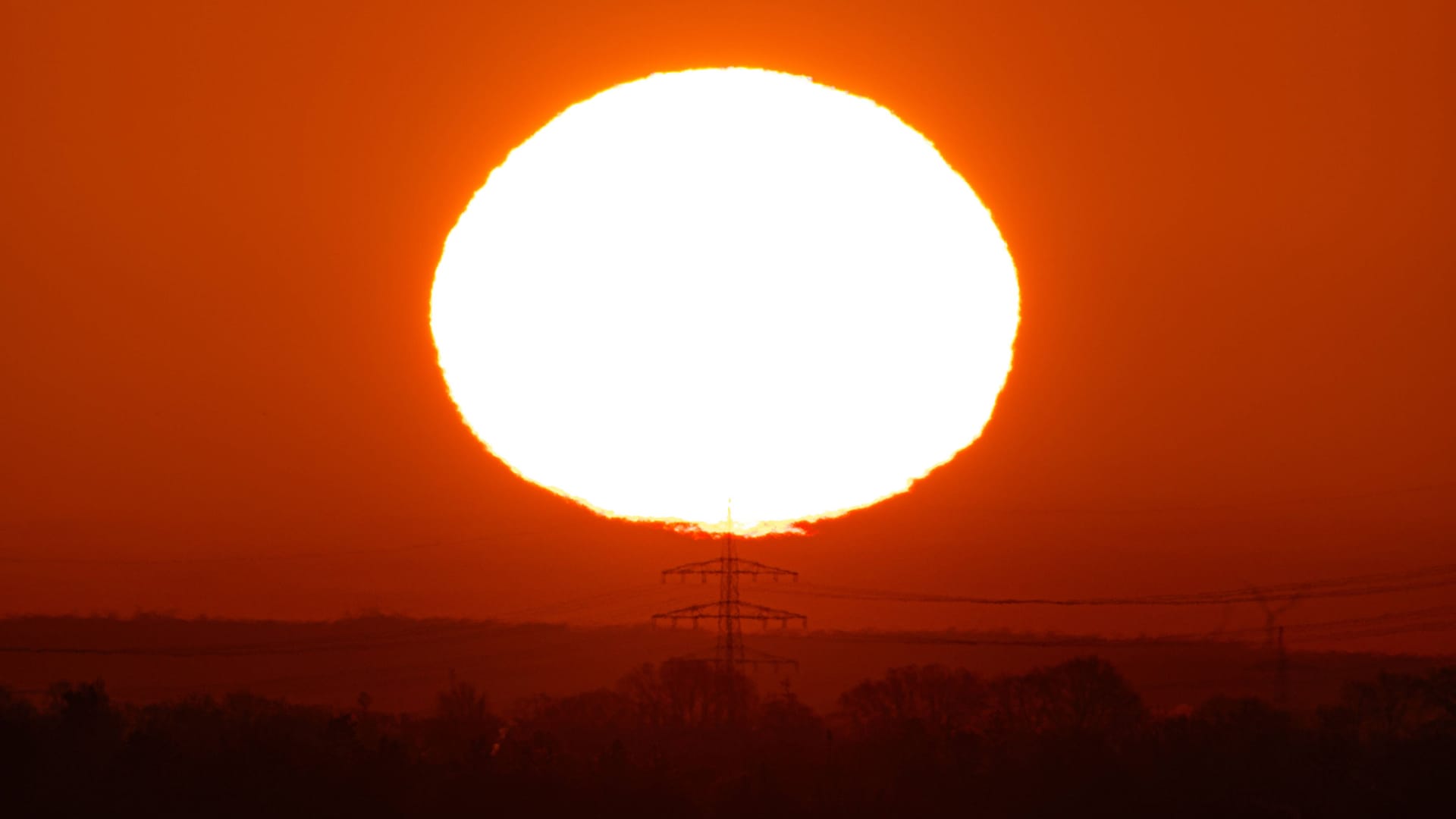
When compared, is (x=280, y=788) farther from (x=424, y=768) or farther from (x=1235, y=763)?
(x=1235, y=763)

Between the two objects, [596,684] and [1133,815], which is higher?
[596,684]

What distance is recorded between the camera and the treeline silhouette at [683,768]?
5219 cm

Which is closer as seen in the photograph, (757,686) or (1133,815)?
(1133,815)

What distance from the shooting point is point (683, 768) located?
6269 centimetres

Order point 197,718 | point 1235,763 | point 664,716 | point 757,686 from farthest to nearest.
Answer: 1. point 757,686
2. point 664,716
3. point 197,718
4. point 1235,763

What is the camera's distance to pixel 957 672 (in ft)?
331

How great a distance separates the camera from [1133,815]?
5541 cm

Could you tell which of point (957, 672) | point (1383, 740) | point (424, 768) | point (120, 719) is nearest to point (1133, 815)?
point (1383, 740)

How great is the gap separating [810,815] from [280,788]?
14.8 metres

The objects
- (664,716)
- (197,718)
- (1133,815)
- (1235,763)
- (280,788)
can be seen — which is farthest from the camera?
(664,716)

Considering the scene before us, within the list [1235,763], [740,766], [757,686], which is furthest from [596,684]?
[1235,763]

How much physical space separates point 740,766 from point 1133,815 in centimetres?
1342

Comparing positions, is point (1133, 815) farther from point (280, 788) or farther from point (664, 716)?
point (664, 716)

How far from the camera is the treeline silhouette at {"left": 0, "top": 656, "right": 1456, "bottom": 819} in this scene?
5219cm
